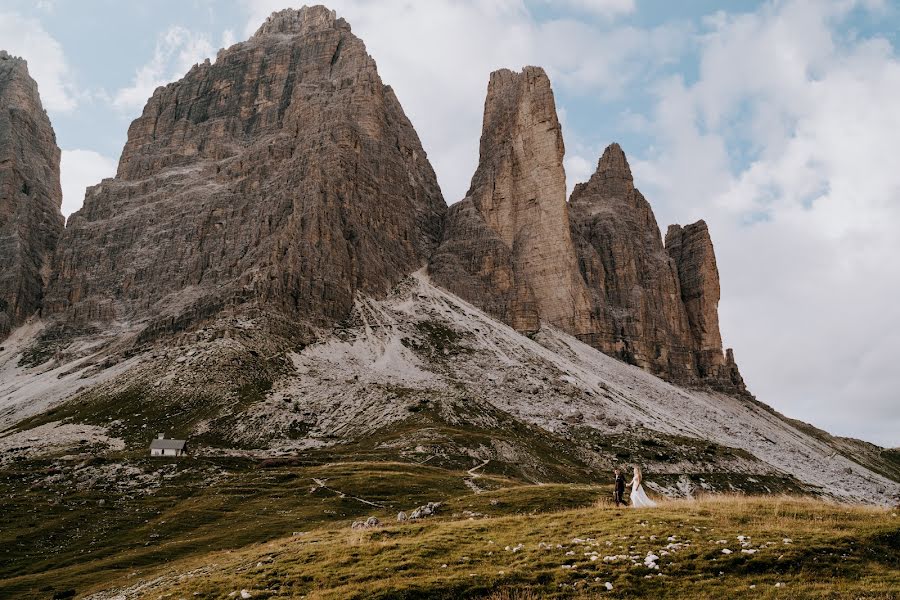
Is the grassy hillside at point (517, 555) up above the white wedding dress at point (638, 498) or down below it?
below

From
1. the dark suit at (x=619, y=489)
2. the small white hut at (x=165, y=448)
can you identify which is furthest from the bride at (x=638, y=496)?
the small white hut at (x=165, y=448)

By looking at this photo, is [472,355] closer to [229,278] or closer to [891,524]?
[229,278]

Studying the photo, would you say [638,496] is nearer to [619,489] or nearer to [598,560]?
[619,489]

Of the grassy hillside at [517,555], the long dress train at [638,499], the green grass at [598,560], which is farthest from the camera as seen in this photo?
the long dress train at [638,499]

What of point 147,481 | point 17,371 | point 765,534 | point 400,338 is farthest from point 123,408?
point 765,534

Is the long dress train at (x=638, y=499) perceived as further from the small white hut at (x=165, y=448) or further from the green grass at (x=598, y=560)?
the small white hut at (x=165, y=448)

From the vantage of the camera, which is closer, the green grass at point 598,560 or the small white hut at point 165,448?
the green grass at point 598,560

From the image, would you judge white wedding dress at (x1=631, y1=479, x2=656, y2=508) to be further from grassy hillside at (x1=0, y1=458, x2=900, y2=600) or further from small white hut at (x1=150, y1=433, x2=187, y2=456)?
small white hut at (x1=150, y1=433, x2=187, y2=456)

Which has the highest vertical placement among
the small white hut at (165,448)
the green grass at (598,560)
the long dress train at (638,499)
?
the long dress train at (638,499)

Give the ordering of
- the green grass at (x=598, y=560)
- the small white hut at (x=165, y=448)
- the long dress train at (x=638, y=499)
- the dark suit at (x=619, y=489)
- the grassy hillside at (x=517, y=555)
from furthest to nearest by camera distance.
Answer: the small white hut at (x=165, y=448), the dark suit at (x=619, y=489), the long dress train at (x=638, y=499), the grassy hillside at (x=517, y=555), the green grass at (x=598, y=560)

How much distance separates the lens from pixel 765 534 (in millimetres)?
24969

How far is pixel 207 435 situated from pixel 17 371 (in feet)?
326

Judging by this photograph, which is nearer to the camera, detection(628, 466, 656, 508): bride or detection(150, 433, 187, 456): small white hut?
detection(628, 466, 656, 508): bride

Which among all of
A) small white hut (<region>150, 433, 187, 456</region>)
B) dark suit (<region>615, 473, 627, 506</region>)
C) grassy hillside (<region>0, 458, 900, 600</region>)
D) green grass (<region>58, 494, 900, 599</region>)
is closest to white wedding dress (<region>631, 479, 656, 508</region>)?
dark suit (<region>615, 473, 627, 506</region>)
